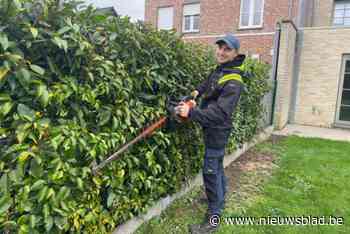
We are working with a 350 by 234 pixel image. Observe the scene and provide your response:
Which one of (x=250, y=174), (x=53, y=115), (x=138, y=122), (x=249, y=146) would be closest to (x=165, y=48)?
(x=138, y=122)

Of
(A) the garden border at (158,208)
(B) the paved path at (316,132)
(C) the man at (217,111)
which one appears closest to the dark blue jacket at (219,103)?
(C) the man at (217,111)

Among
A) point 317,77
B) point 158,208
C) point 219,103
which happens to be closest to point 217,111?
point 219,103

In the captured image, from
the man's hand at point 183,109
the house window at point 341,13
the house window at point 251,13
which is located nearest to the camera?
the man's hand at point 183,109

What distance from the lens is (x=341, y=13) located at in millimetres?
13180

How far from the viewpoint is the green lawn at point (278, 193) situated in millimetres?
2768

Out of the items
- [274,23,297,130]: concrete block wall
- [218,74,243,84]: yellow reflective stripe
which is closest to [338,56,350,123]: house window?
[274,23,297,130]: concrete block wall

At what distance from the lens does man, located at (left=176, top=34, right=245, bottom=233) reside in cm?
232

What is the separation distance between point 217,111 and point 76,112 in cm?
116

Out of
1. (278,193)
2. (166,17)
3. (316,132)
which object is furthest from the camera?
(166,17)

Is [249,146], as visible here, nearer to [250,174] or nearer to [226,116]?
[250,174]

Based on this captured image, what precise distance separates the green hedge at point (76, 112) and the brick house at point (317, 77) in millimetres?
6669

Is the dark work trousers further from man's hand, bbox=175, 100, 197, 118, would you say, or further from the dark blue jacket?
man's hand, bbox=175, 100, 197, 118

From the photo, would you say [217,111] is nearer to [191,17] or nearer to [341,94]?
[341,94]

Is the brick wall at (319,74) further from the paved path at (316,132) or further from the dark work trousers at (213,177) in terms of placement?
the dark work trousers at (213,177)
